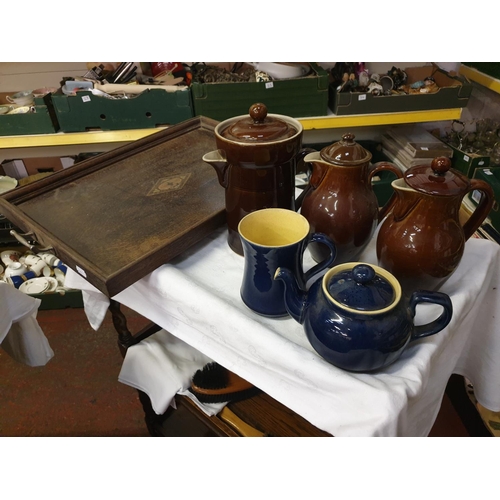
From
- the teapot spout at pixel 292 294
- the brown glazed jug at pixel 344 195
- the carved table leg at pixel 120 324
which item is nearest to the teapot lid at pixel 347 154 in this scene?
the brown glazed jug at pixel 344 195

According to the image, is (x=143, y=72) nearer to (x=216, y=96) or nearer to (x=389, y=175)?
(x=216, y=96)

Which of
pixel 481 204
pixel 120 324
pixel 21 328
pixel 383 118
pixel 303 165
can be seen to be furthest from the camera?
pixel 383 118

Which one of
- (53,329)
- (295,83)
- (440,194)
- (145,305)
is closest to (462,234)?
(440,194)

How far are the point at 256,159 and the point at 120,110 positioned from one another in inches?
41.8

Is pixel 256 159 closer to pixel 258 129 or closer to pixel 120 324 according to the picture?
pixel 258 129

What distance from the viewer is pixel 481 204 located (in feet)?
2.03

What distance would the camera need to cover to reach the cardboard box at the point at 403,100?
1518 millimetres

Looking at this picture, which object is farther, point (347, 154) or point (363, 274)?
point (347, 154)

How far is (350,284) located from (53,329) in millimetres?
1593

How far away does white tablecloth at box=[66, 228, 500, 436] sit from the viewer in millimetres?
533

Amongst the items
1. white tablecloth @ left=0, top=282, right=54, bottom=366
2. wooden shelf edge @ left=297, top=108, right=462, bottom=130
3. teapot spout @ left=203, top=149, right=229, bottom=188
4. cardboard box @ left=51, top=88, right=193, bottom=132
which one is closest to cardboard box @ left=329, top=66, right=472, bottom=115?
wooden shelf edge @ left=297, top=108, right=462, bottom=130

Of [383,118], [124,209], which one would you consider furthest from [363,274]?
[383,118]

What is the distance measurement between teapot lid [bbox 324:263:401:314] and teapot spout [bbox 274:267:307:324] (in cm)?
5

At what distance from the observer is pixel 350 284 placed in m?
0.52
